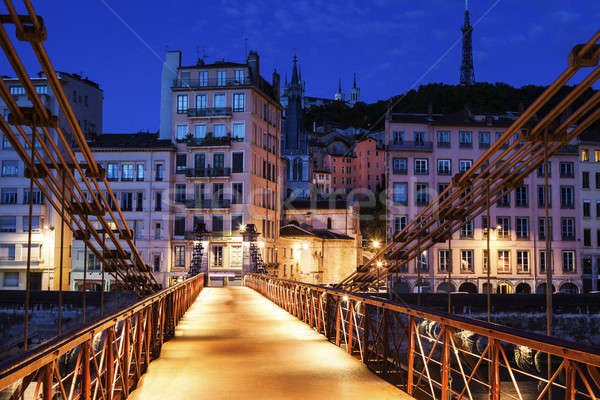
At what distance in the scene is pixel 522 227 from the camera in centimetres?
5541

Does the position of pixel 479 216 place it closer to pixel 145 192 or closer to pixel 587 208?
pixel 587 208

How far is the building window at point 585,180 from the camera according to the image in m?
57.8

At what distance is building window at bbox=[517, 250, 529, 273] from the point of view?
179 ft

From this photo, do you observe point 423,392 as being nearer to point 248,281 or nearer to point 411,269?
point 248,281

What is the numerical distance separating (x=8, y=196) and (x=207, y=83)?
64.1ft

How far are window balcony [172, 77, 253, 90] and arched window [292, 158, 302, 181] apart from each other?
76282mm

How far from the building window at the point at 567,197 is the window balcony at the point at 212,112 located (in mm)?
30670

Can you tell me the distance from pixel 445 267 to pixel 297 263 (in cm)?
1613

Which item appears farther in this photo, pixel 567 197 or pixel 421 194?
pixel 567 197

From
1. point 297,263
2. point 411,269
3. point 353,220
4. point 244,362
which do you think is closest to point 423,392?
point 244,362

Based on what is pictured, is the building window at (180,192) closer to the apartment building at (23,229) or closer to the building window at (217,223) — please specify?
the building window at (217,223)

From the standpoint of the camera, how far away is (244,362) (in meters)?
10.3

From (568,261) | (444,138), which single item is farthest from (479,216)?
(568,261)

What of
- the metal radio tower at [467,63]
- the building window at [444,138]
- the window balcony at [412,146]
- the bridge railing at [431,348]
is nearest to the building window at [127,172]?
the window balcony at [412,146]
